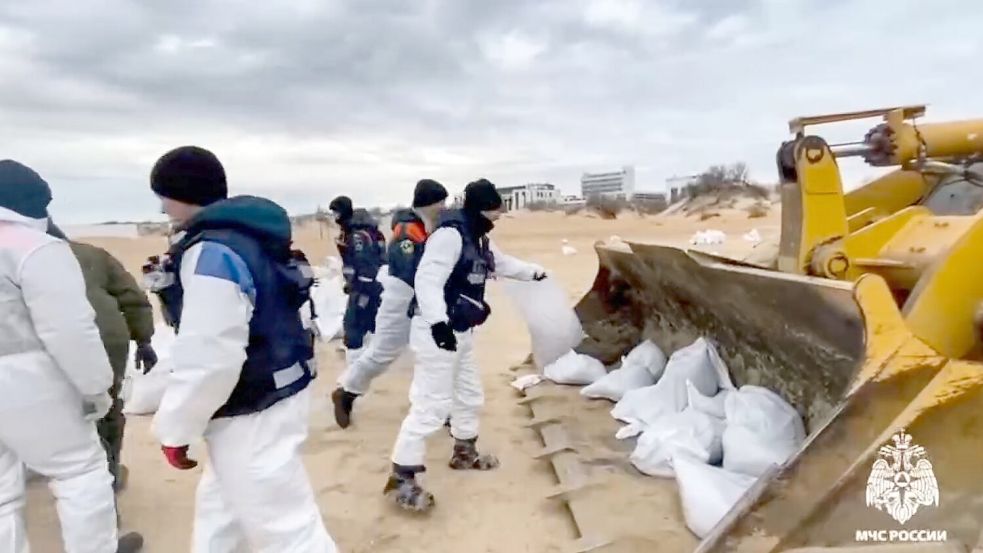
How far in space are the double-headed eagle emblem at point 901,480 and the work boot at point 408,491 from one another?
1.86 m

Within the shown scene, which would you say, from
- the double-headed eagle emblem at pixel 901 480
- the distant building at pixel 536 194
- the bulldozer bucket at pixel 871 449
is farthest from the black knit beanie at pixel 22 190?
the distant building at pixel 536 194

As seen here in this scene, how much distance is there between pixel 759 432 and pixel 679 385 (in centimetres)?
81

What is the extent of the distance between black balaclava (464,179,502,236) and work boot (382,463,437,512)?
3.80 feet

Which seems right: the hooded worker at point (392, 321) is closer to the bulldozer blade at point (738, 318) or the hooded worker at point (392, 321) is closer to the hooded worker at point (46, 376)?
the bulldozer blade at point (738, 318)

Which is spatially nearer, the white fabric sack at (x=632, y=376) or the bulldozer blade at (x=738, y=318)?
the bulldozer blade at (x=738, y=318)

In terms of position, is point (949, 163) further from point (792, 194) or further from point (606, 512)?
point (606, 512)

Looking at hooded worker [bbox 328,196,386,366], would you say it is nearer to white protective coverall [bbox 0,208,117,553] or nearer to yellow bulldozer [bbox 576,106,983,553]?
yellow bulldozer [bbox 576,106,983,553]

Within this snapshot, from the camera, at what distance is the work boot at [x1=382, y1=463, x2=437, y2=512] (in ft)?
12.2

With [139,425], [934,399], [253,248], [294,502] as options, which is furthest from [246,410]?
[139,425]

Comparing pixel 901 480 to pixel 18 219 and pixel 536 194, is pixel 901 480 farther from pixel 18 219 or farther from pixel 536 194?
pixel 536 194

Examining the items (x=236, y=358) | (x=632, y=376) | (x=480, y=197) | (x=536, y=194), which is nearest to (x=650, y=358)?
(x=632, y=376)

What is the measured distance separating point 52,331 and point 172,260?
520mm

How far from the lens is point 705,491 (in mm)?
3232

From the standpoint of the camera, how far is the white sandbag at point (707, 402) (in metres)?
4.07
